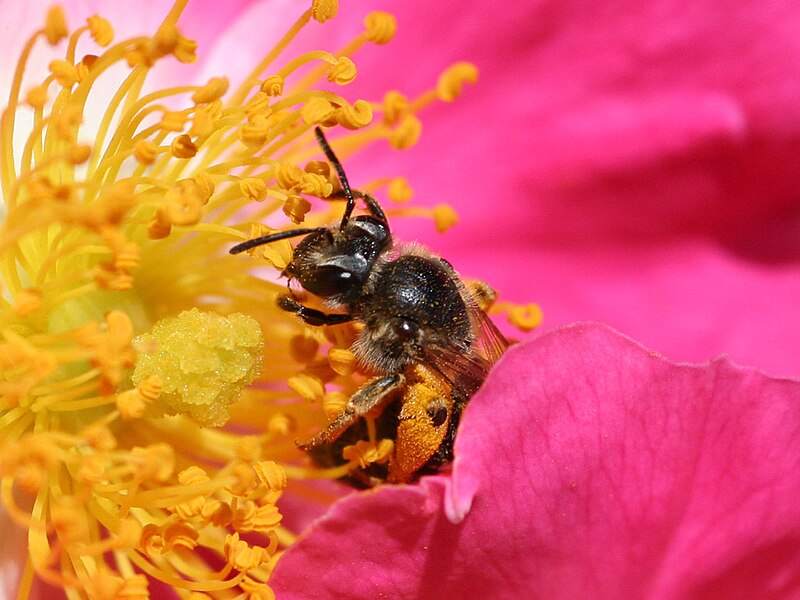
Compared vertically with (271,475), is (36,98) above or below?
above

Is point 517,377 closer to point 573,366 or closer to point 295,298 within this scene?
point 573,366

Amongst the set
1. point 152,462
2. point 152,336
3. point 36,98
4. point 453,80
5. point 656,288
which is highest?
point 453,80

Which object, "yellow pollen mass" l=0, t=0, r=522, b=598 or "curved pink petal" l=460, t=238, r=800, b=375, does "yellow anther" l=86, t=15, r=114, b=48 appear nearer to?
"yellow pollen mass" l=0, t=0, r=522, b=598

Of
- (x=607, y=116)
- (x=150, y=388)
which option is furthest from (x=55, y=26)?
(x=607, y=116)

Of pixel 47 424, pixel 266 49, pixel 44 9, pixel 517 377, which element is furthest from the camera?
pixel 266 49

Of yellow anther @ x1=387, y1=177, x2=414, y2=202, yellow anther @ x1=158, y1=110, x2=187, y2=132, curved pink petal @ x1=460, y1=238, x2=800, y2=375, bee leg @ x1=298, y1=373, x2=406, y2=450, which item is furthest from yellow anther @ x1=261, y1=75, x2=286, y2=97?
curved pink petal @ x1=460, y1=238, x2=800, y2=375

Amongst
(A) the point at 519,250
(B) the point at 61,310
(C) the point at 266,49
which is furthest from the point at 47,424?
(A) the point at 519,250

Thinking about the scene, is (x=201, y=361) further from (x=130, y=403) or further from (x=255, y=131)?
(x=255, y=131)
